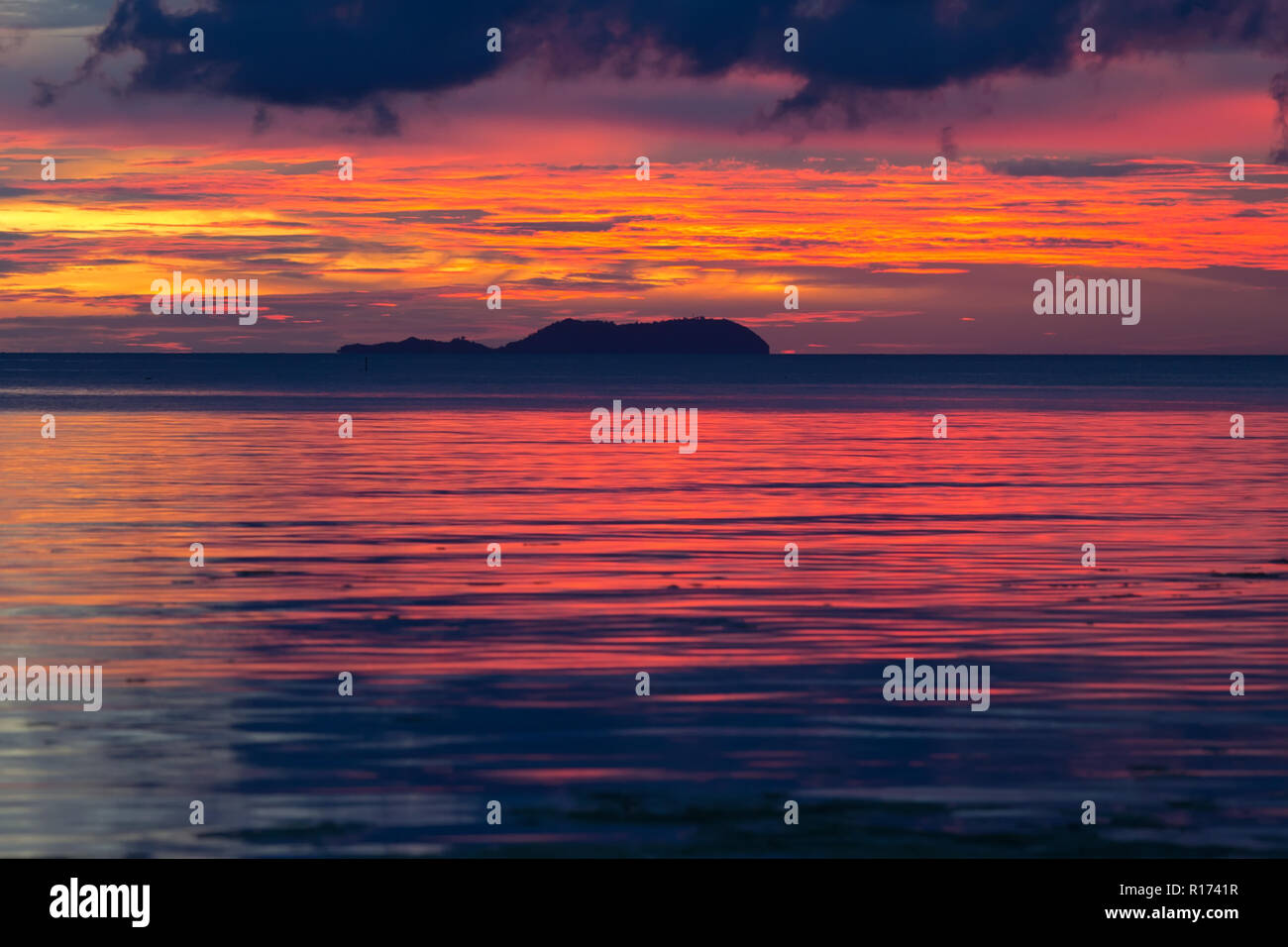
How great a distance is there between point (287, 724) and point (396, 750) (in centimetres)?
170

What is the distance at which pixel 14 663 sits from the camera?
18.8 metres

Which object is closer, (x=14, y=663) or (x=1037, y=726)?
(x=1037, y=726)

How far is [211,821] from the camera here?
12.9 meters

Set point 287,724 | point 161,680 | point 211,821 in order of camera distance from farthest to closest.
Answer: point 161,680 < point 287,724 < point 211,821

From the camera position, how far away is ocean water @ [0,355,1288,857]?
13102 mm

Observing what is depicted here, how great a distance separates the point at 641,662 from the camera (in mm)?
19109

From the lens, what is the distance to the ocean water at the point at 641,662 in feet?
43.0

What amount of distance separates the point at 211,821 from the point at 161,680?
5435 millimetres

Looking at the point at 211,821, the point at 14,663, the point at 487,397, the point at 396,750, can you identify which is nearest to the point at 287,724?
the point at 396,750
